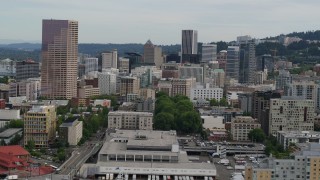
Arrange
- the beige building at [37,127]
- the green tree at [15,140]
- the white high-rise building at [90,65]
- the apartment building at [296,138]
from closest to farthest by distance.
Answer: the apartment building at [296,138], the beige building at [37,127], the green tree at [15,140], the white high-rise building at [90,65]

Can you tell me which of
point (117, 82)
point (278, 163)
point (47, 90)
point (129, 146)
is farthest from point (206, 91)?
point (278, 163)

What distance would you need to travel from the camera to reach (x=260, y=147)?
1097 inches

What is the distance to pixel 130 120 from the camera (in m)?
32.1

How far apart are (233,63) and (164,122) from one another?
29711 millimetres

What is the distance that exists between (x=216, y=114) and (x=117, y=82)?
1484 centimetres

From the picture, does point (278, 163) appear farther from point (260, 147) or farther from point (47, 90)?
point (47, 90)

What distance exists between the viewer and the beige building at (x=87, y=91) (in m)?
43.9

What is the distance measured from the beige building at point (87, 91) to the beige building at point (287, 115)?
16.2 metres

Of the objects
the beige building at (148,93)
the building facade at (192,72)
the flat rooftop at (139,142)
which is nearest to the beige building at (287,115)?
the flat rooftop at (139,142)

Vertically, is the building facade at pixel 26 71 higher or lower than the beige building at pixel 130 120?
higher

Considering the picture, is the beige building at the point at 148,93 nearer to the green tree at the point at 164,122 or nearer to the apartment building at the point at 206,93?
the apartment building at the point at 206,93

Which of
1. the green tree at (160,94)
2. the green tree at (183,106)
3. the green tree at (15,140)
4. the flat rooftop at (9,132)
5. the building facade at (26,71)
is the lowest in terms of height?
the green tree at (15,140)

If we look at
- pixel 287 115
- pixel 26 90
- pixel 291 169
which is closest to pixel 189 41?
pixel 26 90

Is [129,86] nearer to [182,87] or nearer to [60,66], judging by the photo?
[182,87]
